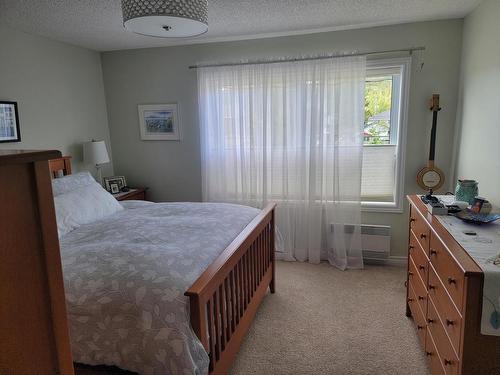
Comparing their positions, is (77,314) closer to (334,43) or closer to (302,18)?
(302,18)

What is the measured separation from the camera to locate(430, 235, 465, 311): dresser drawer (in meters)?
1.42

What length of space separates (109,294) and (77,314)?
0.56ft

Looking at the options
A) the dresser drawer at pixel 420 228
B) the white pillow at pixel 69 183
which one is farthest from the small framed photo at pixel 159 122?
the dresser drawer at pixel 420 228

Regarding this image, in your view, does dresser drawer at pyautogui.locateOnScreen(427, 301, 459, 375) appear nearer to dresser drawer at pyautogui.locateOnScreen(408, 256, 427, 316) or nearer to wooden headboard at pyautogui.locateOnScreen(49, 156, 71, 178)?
dresser drawer at pyautogui.locateOnScreen(408, 256, 427, 316)

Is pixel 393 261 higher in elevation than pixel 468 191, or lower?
lower

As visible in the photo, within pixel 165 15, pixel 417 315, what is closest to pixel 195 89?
pixel 165 15

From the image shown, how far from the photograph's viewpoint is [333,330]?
8.34 feet

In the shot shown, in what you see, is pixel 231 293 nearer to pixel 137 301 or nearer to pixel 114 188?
pixel 137 301

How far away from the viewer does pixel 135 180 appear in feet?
14.1

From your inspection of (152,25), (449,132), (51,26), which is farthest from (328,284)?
(51,26)

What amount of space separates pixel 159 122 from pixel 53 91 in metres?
1.10

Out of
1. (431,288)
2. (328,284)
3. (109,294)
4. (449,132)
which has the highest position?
(449,132)

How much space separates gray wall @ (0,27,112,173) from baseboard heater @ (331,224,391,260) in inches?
116

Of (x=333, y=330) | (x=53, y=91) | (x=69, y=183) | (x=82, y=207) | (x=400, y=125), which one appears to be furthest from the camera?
(x=53, y=91)
